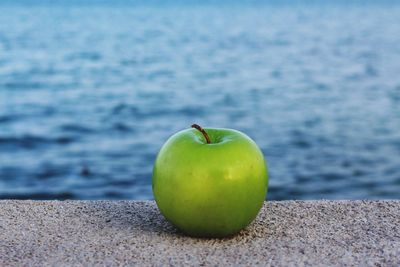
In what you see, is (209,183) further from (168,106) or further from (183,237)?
(168,106)

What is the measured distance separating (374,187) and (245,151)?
8.18 meters

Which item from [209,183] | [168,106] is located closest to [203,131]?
[209,183]

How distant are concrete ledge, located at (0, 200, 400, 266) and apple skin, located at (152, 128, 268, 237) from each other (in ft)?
0.29

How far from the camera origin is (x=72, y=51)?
33406 millimetres

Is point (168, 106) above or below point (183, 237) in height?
below

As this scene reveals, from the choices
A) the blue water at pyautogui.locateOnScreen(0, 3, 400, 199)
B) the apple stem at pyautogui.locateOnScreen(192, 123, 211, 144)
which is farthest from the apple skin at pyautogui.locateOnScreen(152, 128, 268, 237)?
the blue water at pyautogui.locateOnScreen(0, 3, 400, 199)

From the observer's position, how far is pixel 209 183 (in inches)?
119

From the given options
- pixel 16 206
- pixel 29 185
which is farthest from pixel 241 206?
pixel 29 185

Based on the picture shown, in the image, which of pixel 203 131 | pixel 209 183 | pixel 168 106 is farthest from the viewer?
pixel 168 106

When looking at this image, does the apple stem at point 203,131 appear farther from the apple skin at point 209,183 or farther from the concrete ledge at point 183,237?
the concrete ledge at point 183,237

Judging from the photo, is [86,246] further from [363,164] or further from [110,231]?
[363,164]

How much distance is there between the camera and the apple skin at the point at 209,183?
303 centimetres

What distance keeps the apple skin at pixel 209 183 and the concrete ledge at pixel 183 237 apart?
87 mm

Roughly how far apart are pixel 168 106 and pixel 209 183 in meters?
14.7
